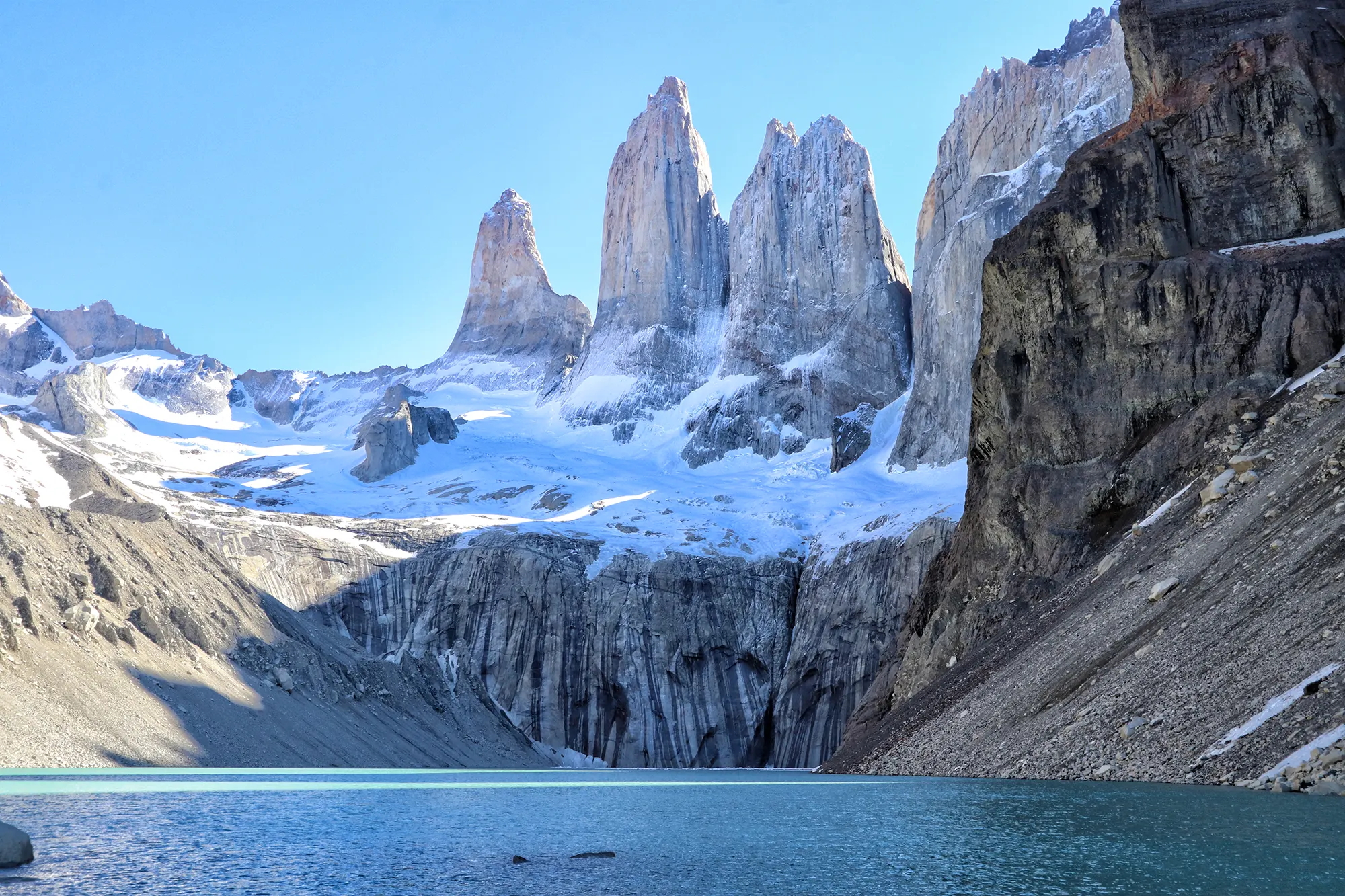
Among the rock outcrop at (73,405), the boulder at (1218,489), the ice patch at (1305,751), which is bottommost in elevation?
the ice patch at (1305,751)

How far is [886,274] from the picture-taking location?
139750 millimetres

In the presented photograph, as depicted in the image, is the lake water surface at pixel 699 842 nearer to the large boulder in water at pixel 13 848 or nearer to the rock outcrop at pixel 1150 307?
the large boulder in water at pixel 13 848

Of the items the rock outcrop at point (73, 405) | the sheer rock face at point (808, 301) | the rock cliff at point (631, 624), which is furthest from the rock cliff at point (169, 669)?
the rock outcrop at point (73, 405)

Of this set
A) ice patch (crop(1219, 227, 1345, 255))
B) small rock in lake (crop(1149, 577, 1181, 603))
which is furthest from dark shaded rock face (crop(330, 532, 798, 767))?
small rock in lake (crop(1149, 577, 1181, 603))

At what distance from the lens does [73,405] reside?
544ft

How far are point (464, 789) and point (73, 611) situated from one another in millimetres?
22203

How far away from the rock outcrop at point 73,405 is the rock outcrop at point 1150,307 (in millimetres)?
136680

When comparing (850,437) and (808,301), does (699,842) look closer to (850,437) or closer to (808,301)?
(850,437)

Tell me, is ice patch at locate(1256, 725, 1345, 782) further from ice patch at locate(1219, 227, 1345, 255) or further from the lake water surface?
ice patch at locate(1219, 227, 1345, 255)

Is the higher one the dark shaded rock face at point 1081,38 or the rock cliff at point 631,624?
the dark shaded rock face at point 1081,38

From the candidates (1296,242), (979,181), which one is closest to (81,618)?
(1296,242)

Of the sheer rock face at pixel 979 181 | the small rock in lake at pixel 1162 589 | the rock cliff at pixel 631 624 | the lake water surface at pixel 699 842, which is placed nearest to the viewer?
the lake water surface at pixel 699 842

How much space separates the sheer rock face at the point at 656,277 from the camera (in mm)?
164750

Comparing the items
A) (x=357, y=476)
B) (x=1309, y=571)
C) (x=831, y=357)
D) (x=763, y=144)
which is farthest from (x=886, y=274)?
(x=1309, y=571)
